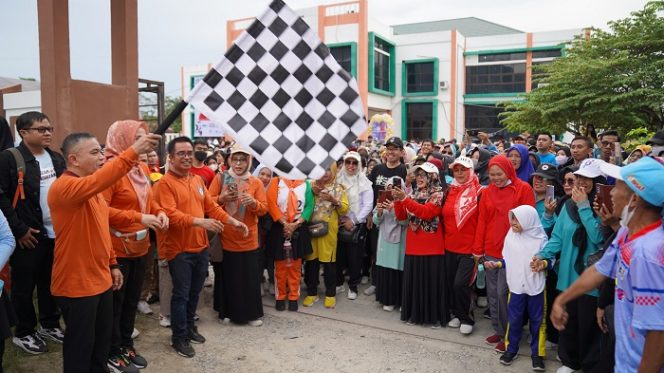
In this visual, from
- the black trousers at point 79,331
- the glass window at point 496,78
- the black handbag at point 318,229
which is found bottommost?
the black trousers at point 79,331

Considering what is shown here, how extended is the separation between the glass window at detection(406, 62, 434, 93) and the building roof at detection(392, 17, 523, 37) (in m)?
8.86

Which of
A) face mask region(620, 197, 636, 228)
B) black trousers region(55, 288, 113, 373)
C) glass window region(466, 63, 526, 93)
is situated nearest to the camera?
face mask region(620, 197, 636, 228)

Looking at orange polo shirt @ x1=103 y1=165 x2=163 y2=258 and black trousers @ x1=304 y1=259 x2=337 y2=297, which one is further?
black trousers @ x1=304 y1=259 x2=337 y2=297

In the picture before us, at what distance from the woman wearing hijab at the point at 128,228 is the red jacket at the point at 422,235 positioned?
2.59 metres

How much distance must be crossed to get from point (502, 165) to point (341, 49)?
83.2ft

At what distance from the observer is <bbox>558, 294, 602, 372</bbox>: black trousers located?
3926mm

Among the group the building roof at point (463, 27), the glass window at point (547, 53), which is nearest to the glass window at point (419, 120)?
the glass window at point (547, 53)

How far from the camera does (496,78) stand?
31562mm

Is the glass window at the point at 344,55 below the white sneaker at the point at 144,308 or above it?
above

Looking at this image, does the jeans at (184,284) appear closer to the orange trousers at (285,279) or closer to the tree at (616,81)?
the orange trousers at (285,279)

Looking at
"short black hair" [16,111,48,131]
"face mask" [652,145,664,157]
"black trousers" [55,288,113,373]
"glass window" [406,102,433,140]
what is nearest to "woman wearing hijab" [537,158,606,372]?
"face mask" [652,145,664,157]

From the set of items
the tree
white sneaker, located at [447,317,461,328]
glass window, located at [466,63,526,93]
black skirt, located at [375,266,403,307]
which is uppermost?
glass window, located at [466,63,526,93]

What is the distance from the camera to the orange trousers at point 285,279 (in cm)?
580

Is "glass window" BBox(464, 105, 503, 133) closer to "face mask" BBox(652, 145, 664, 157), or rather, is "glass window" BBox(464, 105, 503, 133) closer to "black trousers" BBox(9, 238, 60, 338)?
"face mask" BBox(652, 145, 664, 157)
